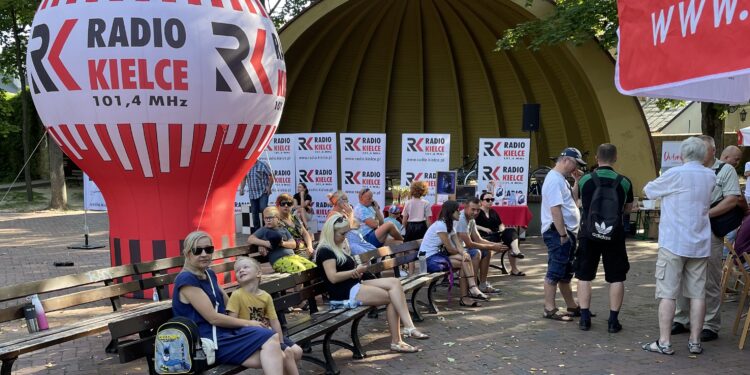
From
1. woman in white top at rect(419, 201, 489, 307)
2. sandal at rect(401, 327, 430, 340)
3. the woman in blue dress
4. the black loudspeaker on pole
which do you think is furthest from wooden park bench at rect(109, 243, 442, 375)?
the black loudspeaker on pole

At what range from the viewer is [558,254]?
6.63m

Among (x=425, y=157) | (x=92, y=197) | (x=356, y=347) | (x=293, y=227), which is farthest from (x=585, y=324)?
(x=92, y=197)

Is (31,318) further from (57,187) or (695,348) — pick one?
(57,187)

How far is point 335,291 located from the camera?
5914 millimetres

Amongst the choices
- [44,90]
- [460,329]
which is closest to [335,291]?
[460,329]

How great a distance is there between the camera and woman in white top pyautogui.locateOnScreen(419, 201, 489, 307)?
24.8 ft

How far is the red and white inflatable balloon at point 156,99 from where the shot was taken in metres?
7.38

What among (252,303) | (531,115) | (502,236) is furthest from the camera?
(531,115)

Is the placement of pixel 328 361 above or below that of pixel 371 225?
below

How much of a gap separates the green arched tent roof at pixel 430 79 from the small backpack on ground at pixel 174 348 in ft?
47.1

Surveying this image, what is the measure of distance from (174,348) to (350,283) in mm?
2236

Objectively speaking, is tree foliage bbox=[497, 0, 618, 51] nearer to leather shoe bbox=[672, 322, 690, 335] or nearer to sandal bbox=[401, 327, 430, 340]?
leather shoe bbox=[672, 322, 690, 335]

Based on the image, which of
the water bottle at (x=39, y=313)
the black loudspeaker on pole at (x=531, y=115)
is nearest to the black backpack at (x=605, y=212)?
the water bottle at (x=39, y=313)

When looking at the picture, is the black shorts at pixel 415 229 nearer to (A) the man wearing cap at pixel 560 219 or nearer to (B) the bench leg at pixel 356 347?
(A) the man wearing cap at pixel 560 219
